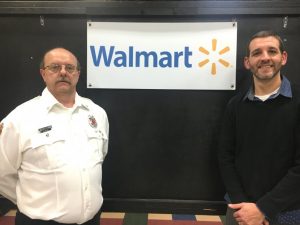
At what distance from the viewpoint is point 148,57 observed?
192cm

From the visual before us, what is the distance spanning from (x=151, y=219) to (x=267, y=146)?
998 millimetres

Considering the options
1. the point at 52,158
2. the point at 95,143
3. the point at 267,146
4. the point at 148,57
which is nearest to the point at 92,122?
the point at 95,143

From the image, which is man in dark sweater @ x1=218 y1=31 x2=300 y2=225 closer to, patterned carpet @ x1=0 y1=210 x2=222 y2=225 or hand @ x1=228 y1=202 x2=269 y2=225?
hand @ x1=228 y1=202 x2=269 y2=225

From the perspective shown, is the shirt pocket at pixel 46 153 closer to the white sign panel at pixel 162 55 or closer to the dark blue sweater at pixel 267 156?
the white sign panel at pixel 162 55

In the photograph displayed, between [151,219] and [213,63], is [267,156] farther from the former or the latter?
[151,219]

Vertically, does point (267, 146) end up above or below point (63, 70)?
below

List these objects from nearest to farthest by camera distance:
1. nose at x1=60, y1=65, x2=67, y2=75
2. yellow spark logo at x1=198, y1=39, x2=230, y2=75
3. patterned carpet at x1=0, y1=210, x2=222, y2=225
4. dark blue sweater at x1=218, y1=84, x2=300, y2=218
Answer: dark blue sweater at x1=218, y1=84, x2=300, y2=218
nose at x1=60, y1=65, x2=67, y2=75
yellow spark logo at x1=198, y1=39, x2=230, y2=75
patterned carpet at x1=0, y1=210, x2=222, y2=225

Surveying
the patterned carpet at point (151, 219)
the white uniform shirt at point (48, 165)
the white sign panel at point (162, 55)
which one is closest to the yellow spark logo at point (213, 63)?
the white sign panel at point (162, 55)

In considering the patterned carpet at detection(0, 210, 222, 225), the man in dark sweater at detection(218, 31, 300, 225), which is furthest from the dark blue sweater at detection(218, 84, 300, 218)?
the patterned carpet at detection(0, 210, 222, 225)

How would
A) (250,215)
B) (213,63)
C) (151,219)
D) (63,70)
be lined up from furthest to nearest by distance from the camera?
(151,219)
(213,63)
(63,70)
(250,215)

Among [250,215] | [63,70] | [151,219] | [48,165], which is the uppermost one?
[63,70]

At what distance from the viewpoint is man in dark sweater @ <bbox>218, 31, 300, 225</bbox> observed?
1.45 m

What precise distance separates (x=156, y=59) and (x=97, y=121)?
56 cm

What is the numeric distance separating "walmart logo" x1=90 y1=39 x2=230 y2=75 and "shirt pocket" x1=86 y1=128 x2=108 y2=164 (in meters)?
0.50
